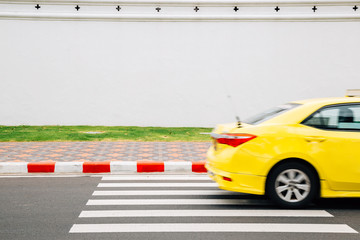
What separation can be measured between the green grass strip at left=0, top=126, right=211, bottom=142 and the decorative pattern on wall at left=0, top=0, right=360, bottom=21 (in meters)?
3.78

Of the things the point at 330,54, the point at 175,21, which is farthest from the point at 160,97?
the point at 330,54

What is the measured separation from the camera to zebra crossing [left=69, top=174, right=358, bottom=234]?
4.08m

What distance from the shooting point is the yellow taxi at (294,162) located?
461cm

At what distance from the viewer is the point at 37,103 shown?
1283 centimetres

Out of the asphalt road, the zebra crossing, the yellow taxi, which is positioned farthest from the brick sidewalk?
the yellow taxi

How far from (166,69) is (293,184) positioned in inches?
346

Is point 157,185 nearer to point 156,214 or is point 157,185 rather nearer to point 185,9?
point 156,214

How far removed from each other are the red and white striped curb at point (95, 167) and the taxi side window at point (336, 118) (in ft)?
9.53

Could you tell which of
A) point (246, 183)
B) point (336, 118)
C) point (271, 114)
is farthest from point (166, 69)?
point (246, 183)

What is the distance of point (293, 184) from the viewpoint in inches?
184

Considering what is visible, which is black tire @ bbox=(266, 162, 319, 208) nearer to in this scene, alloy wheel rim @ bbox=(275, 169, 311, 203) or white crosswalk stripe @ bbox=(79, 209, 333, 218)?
alloy wheel rim @ bbox=(275, 169, 311, 203)

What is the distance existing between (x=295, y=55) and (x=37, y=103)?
9064 mm

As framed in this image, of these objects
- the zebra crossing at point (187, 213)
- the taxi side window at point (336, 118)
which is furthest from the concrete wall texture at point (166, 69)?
the taxi side window at point (336, 118)

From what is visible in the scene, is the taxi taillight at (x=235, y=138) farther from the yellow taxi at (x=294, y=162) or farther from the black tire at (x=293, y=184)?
the black tire at (x=293, y=184)
